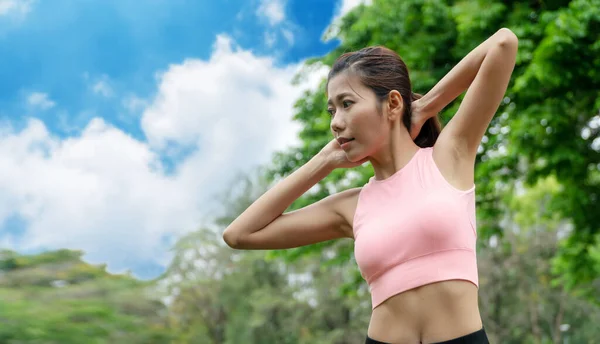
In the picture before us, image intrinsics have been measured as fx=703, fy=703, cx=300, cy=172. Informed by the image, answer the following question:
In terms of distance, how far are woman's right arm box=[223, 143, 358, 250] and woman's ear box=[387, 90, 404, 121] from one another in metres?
0.25

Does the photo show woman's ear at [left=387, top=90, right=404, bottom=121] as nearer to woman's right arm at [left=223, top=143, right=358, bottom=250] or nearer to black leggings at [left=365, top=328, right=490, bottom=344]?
woman's right arm at [left=223, top=143, right=358, bottom=250]

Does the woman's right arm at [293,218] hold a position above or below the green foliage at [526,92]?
below

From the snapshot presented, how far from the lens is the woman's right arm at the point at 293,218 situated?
2.02 m

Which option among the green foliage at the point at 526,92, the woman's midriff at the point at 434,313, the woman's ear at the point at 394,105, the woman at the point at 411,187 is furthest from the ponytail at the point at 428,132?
the green foliage at the point at 526,92

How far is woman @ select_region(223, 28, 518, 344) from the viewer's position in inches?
66.2

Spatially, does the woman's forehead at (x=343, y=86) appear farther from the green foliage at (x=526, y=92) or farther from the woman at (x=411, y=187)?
the green foliage at (x=526, y=92)

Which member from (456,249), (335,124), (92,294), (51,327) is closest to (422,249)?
(456,249)

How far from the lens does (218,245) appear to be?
18.6 meters

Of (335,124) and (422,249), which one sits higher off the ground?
(335,124)

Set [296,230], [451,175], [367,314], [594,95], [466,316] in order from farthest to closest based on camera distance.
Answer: [367,314] → [594,95] → [296,230] → [451,175] → [466,316]

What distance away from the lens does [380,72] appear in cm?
186

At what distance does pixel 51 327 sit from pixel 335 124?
6151mm

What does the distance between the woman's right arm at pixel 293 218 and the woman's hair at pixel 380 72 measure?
0.27 metres

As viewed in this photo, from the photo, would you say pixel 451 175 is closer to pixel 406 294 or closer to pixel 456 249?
pixel 456 249
